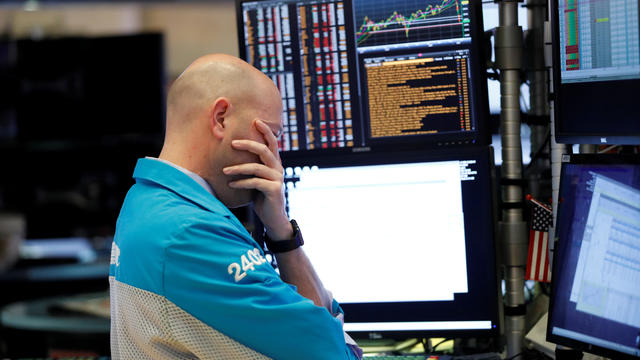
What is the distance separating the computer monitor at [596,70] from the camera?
1.63 meters

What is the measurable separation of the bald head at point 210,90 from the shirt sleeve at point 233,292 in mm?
234

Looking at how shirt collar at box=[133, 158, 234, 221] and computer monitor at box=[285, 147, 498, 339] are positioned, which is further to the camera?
computer monitor at box=[285, 147, 498, 339]

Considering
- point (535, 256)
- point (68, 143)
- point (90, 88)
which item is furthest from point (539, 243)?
point (68, 143)

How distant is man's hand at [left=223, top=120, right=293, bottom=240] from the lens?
1551 mm

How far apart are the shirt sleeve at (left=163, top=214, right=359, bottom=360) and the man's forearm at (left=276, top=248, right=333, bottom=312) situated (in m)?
0.26

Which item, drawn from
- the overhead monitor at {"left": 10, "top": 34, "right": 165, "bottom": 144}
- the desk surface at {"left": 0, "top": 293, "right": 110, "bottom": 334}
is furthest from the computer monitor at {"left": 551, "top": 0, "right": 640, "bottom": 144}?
the overhead monitor at {"left": 10, "top": 34, "right": 165, "bottom": 144}

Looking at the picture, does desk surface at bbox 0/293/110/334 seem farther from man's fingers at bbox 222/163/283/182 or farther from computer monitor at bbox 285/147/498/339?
man's fingers at bbox 222/163/283/182

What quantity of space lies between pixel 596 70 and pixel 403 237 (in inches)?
24.4

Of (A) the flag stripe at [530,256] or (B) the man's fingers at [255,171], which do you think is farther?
(A) the flag stripe at [530,256]

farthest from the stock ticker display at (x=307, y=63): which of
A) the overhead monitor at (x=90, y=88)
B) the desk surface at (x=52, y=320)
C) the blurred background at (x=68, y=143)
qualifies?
the overhead monitor at (x=90, y=88)

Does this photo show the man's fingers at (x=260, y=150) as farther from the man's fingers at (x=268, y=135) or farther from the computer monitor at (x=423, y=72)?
the computer monitor at (x=423, y=72)

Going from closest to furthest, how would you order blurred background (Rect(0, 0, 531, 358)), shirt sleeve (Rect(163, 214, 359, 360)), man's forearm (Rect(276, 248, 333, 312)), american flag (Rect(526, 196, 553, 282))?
1. shirt sleeve (Rect(163, 214, 359, 360))
2. man's forearm (Rect(276, 248, 333, 312))
3. american flag (Rect(526, 196, 553, 282))
4. blurred background (Rect(0, 0, 531, 358))

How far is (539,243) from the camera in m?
1.98

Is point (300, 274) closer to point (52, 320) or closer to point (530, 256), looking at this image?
point (530, 256)
